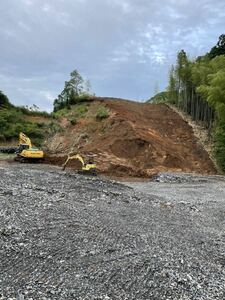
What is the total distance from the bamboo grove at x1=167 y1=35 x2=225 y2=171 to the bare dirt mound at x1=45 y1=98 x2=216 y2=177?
4.35 ft

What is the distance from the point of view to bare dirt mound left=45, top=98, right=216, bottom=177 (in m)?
20.8

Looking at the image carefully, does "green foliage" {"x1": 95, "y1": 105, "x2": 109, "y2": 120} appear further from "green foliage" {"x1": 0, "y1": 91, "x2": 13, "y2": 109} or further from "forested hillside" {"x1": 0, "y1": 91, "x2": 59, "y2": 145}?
"green foliage" {"x1": 0, "y1": 91, "x2": 13, "y2": 109}

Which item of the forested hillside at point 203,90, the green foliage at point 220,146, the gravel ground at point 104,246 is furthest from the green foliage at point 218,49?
the gravel ground at point 104,246

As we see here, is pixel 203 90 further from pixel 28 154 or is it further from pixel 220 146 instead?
pixel 28 154

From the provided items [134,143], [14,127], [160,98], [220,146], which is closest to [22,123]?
[14,127]

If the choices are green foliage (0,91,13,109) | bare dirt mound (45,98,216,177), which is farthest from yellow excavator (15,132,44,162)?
green foliage (0,91,13,109)

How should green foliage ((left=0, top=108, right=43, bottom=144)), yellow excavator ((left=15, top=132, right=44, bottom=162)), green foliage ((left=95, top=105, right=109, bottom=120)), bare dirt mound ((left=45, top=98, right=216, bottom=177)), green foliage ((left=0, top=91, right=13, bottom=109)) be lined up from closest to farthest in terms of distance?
yellow excavator ((left=15, top=132, right=44, bottom=162)) < bare dirt mound ((left=45, top=98, right=216, bottom=177)) < green foliage ((left=0, top=108, right=43, bottom=144)) < green foliage ((left=95, top=105, right=109, bottom=120)) < green foliage ((left=0, top=91, right=13, bottom=109))

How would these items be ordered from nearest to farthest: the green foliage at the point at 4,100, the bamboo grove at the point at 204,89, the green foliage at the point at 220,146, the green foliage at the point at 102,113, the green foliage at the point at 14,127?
1. the green foliage at the point at 220,146
2. the bamboo grove at the point at 204,89
3. the green foliage at the point at 14,127
4. the green foliage at the point at 102,113
5. the green foliage at the point at 4,100

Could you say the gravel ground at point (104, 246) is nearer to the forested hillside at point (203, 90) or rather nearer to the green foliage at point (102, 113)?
the forested hillside at point (203, 90)

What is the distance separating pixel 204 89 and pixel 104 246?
1802cm

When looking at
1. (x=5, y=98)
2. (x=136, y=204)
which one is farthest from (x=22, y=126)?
(x=136, y=204)

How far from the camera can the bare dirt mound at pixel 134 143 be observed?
20797 mm

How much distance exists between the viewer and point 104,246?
Result: 6.66 m

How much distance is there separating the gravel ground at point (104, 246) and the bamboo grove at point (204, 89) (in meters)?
10.8
